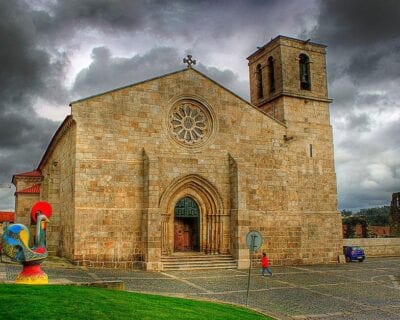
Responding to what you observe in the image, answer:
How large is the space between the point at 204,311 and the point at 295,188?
1681cm

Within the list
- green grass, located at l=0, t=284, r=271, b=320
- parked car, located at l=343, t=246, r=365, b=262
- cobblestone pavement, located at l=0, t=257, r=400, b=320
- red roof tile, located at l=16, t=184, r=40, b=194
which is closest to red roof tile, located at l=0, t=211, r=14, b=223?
red roof tile, located at l=16, t=184, r=40, b=194

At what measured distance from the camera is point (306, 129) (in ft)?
87.7

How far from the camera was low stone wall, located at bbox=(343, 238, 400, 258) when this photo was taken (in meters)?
30.7

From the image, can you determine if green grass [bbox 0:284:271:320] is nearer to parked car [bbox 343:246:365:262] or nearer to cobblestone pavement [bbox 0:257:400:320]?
cobblestone pavement [bbox 0:257:400:320]

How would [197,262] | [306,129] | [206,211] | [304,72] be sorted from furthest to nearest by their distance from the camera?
[304,72]
[306,129]
[206,211]
[197,262]

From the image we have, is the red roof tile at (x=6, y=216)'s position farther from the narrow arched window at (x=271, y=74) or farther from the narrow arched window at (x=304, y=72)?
→ the narrow arched window at (x=304, y=72)

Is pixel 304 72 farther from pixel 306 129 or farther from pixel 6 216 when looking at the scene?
pixel 6 216

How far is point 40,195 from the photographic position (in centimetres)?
3083

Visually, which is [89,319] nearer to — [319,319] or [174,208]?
[319,319]

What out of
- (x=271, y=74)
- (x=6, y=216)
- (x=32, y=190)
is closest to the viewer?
(x=271, y=74)

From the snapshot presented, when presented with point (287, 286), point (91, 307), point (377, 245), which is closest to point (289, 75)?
point (377, 245)

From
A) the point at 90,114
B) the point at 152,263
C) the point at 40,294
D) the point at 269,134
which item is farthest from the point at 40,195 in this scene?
the point at 40,294

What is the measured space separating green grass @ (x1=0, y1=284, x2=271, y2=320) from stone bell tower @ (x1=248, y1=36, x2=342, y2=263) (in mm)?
15860

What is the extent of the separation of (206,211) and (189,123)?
492 cm
